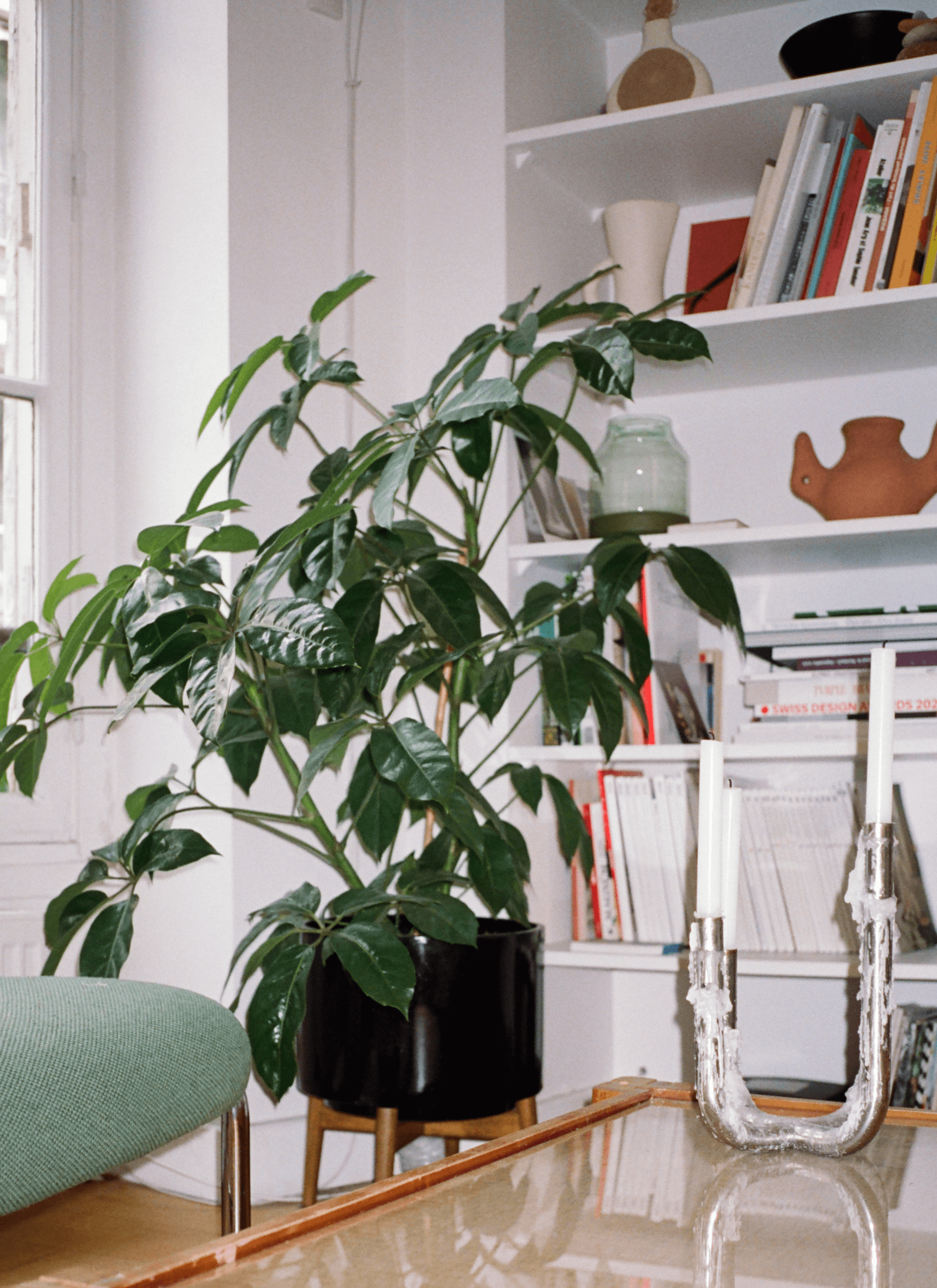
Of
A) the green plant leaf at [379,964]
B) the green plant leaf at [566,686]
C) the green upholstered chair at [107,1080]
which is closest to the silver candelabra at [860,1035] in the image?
the green upholstered chair at [107,1080]

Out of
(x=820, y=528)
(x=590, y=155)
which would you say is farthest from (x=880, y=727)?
(x=590, y=155)

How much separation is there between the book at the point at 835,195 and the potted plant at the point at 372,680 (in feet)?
1.44

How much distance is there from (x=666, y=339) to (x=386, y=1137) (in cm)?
102

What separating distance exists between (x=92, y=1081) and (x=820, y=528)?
4.32 feet

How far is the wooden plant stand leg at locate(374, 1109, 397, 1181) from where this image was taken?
1.57 metres

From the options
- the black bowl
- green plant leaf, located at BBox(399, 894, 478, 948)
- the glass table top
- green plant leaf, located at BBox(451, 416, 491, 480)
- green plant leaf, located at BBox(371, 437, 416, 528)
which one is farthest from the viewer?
the black bowl

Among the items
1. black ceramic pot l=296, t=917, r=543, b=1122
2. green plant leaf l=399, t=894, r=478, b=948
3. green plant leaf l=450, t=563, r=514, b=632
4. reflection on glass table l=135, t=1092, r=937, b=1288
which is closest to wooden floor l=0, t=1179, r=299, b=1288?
black ceramic pot l=296, t=917, r=543, b=1122

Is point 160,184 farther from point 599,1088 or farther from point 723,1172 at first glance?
point 723,1172

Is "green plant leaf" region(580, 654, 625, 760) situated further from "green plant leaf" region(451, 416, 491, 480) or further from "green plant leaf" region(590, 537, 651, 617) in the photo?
"green plant leaf" region(451, 416, 491, 480)

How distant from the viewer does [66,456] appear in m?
2.07

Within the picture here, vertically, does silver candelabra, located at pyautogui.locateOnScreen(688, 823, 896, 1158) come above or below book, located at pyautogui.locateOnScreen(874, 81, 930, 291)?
below

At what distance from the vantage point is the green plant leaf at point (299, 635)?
1177 millimetres

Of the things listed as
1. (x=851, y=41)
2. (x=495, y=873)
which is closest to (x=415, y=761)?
(x=495, y=873)

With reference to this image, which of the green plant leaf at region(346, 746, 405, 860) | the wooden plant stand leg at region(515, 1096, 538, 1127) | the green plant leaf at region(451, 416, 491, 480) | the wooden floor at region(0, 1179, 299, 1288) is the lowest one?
the wooden floor at region(0, 1179, 299, 1288)
